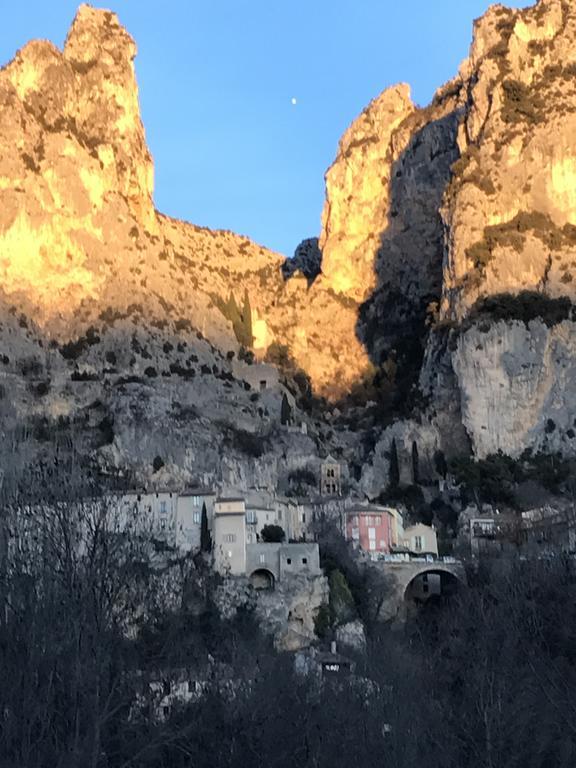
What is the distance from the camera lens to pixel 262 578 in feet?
179

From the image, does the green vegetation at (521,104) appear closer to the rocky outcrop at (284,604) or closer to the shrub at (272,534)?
the shrub at (272,534)

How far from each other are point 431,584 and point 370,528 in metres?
5.91

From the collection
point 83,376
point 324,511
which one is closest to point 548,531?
point 324,511

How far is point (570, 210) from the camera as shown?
80.4 m

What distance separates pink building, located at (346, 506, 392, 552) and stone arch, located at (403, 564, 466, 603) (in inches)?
148

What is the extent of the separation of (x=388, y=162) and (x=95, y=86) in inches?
1203

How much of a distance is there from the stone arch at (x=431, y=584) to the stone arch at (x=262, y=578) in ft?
24.3

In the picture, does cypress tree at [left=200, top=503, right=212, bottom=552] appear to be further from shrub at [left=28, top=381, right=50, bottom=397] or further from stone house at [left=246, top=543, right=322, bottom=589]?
shrub at [left=28, top=381, right=50, bottom=397]

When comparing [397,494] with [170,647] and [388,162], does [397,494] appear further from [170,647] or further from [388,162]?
[388,162]

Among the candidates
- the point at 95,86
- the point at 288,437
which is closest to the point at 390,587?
the point at 288,437

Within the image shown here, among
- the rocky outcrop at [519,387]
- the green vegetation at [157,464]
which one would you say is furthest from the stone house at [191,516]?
the rocky outcrop at [519,387]

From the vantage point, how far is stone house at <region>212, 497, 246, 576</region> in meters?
54.2

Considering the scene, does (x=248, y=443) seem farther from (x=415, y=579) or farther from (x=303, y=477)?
(x=415, y=579)

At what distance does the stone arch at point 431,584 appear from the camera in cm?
5575
